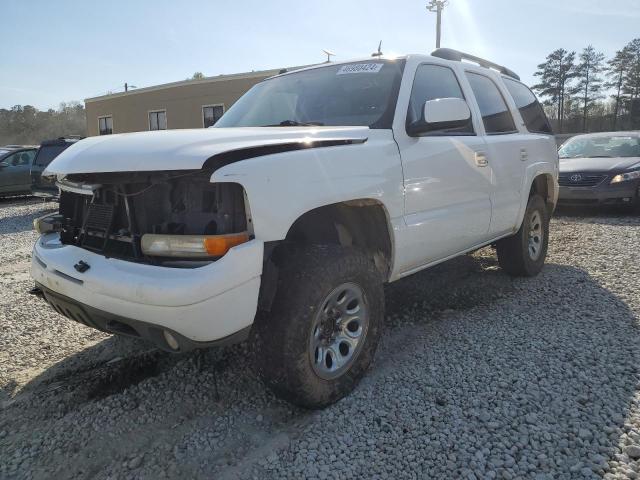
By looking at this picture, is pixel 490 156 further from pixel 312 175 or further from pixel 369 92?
pixel 312 175

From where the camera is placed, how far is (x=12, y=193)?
45.4ft

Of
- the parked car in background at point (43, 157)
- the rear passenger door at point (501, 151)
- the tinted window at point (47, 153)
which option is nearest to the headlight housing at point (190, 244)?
the rear passenger door at point (501, 151)

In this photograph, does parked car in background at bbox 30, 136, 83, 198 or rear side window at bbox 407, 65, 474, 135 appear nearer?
rear side window at bbox 407, 65, 474, 135

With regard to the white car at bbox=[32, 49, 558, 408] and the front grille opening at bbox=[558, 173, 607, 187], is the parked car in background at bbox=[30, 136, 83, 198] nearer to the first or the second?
the white car at bbox=[32, 49, 558, 408]

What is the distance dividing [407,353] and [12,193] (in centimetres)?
1425

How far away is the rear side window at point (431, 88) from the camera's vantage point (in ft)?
10.9

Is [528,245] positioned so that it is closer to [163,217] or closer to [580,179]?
[163,217]

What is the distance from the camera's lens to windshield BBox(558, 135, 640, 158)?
31.9 ft

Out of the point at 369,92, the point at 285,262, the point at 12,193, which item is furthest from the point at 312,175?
the point at 12,193

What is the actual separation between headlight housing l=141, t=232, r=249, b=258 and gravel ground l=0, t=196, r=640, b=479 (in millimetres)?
954

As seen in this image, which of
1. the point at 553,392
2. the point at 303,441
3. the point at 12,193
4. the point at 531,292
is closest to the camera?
the point at 303,441

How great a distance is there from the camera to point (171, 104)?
27.7m

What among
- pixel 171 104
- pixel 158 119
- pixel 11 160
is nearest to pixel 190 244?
pixel 11 160

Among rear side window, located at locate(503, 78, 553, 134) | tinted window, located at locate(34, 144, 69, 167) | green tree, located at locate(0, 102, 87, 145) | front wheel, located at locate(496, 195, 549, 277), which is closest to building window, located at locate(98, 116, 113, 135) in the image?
tinted window, located at locate(34, 144, 69, 167)
